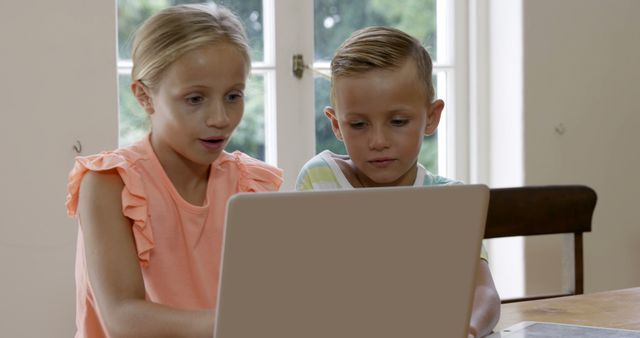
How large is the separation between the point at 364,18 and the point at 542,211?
1.16 m

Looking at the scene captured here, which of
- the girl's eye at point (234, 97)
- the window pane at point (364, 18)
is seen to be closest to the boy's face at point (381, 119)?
the girl's eye at point (234, 97)

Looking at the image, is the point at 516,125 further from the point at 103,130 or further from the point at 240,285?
the point at 240,285

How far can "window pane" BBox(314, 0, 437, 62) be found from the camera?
9.32ft

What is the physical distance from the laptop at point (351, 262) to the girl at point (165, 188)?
1.03ft

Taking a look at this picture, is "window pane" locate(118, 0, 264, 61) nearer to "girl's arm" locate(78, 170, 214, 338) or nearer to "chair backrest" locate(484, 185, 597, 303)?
"chair backrest" locate(484, 185, 597, 303)

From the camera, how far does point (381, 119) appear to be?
1.38 metres

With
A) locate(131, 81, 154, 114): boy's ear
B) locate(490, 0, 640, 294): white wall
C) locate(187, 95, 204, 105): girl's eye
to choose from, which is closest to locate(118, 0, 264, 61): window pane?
locate(490, 0, 640, 294): white wall

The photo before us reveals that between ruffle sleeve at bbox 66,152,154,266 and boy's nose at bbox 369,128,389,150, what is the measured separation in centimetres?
34

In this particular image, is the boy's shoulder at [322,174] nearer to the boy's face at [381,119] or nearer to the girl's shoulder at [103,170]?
the boy's face at [381,119]

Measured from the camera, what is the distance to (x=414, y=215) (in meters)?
0.88

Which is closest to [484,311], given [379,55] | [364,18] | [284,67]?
[379,55]

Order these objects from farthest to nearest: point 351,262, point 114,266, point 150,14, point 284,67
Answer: point 284,67, point 150,14, point 114,266, point 351,262

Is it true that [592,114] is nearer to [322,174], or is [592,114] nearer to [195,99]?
[322,174]

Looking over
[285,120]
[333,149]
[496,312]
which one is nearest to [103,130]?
[285,120]
